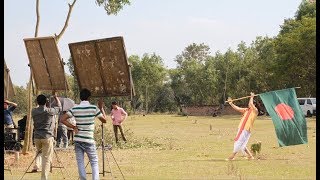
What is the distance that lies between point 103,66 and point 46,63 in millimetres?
1957

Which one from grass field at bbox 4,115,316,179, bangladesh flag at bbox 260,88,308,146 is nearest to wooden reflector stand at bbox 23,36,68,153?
grass field at bbox 4,115,316,179

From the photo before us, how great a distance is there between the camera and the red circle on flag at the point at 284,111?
504 inches

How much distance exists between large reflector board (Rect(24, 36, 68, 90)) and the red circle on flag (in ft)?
16.2

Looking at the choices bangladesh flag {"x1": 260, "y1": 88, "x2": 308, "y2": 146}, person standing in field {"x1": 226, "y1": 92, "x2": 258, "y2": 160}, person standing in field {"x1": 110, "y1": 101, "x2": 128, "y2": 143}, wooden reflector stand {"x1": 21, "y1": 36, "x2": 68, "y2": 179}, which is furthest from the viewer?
person standing in field {"x1": 110, "y1": 101, "x2": 128, "y2": 143}

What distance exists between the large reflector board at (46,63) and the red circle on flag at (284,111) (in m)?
4.95

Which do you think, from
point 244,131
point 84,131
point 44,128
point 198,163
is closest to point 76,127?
point 84,131

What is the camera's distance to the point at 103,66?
11.6 metres

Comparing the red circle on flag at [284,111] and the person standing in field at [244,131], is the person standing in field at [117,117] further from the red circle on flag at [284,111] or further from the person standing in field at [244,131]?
the red circle on flag at [284,111]

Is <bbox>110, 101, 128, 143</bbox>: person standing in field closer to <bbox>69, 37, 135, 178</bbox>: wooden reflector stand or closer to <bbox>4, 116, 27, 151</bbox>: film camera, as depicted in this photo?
<bbox>4, 116, 27, 151</bbox>: film camera

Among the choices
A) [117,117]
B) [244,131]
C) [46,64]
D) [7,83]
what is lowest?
[244,131]

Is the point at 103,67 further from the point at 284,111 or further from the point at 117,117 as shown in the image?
the point at 117,117

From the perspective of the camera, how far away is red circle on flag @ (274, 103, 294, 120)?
1281 cm

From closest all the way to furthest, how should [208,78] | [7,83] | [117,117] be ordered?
[7,83], [117,117], [208,78]

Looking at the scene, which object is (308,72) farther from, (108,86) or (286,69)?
(108,86)
